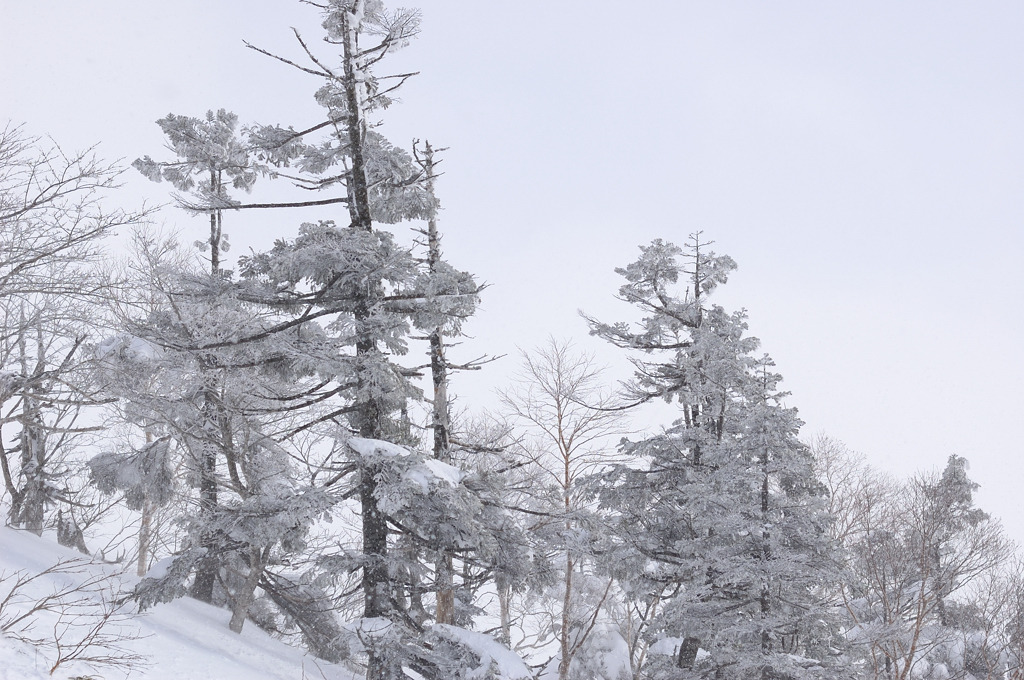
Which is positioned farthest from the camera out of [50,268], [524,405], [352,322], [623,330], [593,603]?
[593,603]

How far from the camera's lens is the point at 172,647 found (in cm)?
1059

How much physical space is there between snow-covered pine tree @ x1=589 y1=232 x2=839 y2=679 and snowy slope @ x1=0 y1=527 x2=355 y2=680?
7.38 meters

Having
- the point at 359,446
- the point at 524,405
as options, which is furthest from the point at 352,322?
the point at 524,405

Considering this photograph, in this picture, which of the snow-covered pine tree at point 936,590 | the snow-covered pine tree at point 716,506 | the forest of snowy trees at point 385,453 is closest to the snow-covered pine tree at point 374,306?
the forest of snowy trees at point 385,453

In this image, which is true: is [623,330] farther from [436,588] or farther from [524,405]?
[436,588]

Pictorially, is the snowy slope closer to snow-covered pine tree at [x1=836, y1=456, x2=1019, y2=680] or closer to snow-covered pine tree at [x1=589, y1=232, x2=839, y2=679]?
snow-covered pine tree at [x1=589, y1=232, x2=839, y2=679]

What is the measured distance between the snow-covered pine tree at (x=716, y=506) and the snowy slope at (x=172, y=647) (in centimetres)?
738

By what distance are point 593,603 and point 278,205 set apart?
74.4 ft

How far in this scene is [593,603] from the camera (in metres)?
27.0

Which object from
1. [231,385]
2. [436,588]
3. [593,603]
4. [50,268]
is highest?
[50,268]

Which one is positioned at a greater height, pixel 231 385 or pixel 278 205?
pixel 278 205

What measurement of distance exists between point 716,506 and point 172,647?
10.0 metres

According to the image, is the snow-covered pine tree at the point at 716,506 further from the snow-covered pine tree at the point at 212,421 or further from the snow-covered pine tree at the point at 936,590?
the snow-covered pine tree at the point at 212,421

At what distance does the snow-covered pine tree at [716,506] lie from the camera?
1261cm
